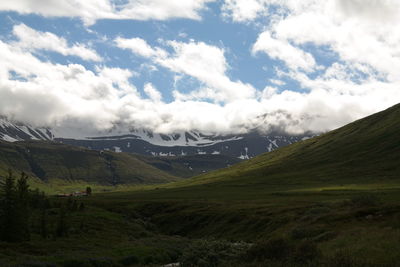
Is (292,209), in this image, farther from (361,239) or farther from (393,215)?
(361,239)

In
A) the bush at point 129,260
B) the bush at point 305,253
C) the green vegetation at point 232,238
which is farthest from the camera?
the bush at point 129,260

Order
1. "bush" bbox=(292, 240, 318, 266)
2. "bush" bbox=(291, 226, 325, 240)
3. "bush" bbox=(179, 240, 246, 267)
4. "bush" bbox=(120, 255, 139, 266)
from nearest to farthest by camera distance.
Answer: "bush" bbox=(292, 240, 318, 266) < "bush" bbox=(179, 240, 246, 267) < "bush" bbox=(291, 226, 325, 240) < "bush" bbox=(120, 255, 139, 266)

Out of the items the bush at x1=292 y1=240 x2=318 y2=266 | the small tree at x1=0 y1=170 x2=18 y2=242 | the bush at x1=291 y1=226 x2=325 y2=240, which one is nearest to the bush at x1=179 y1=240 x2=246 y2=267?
the bush at x1=291 y1=226 x2=325 y2=240

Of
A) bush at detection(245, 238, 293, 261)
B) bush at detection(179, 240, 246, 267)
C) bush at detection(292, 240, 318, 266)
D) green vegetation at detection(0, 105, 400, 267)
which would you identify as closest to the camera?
bush at detection(292, 240, 318, 266)

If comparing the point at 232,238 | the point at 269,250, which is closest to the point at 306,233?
the point at 269,250

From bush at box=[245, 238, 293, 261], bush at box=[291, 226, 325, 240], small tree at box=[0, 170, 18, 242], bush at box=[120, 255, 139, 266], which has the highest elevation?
small tree at box=[0, 170, 18, 242]

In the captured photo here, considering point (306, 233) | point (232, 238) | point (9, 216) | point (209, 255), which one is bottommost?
point (232, 238)

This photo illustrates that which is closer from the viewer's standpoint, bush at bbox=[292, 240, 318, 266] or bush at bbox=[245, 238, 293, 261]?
bush at bbox=[292, 240, 318, 266]

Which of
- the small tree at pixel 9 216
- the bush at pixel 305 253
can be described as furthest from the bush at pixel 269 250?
the small tree at pixel 9 216

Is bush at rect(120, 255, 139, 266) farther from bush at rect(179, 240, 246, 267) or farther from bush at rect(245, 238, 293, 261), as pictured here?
bush at rect(245, 238, 293, 261)

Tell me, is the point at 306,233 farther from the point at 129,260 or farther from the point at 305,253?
the point at 129,260

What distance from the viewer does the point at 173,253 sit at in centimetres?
6169

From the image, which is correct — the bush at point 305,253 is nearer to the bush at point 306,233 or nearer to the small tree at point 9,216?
the bush at point 306,233

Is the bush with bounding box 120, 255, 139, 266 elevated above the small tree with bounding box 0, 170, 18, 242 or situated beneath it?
situated beneath
